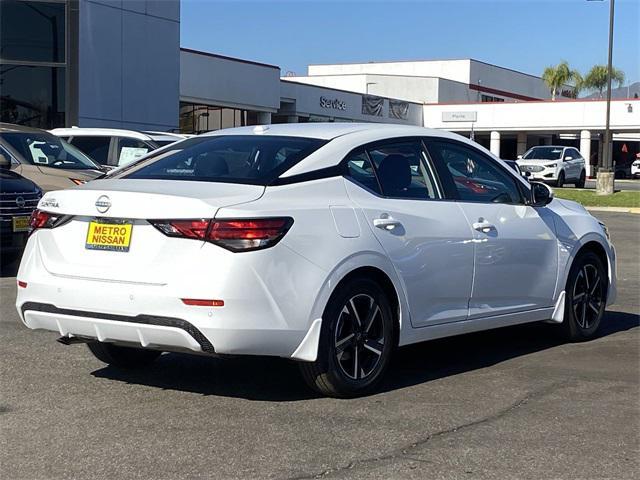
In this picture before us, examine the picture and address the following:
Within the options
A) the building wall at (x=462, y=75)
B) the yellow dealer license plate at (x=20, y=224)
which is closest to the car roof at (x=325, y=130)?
the yellow dealer license plate at (x=20, y=224)

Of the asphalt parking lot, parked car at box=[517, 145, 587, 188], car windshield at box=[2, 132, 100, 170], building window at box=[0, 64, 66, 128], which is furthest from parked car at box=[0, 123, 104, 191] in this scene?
parked car at box=[517, 145, 587, 188]

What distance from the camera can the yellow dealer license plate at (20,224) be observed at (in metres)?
11.1

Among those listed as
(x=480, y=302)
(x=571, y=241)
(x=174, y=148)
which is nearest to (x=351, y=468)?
(x=480, y=302)

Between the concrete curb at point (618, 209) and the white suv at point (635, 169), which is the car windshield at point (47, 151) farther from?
the white suv at point (635, 169)

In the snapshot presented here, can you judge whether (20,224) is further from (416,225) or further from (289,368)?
(416,225)

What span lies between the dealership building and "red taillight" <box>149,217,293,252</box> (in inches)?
929

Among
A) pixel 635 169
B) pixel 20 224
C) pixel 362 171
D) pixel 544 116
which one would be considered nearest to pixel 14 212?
pixel 20 224

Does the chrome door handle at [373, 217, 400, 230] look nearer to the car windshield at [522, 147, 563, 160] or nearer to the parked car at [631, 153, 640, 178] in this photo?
the car windshield at [522, 147, 563, 160]

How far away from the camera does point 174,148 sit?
642 cm

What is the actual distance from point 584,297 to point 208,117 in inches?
1525

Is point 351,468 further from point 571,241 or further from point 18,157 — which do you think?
point 18,157

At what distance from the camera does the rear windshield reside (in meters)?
5.64

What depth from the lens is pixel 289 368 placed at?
6473 mm

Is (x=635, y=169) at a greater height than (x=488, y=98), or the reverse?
(x=488, y=98)
